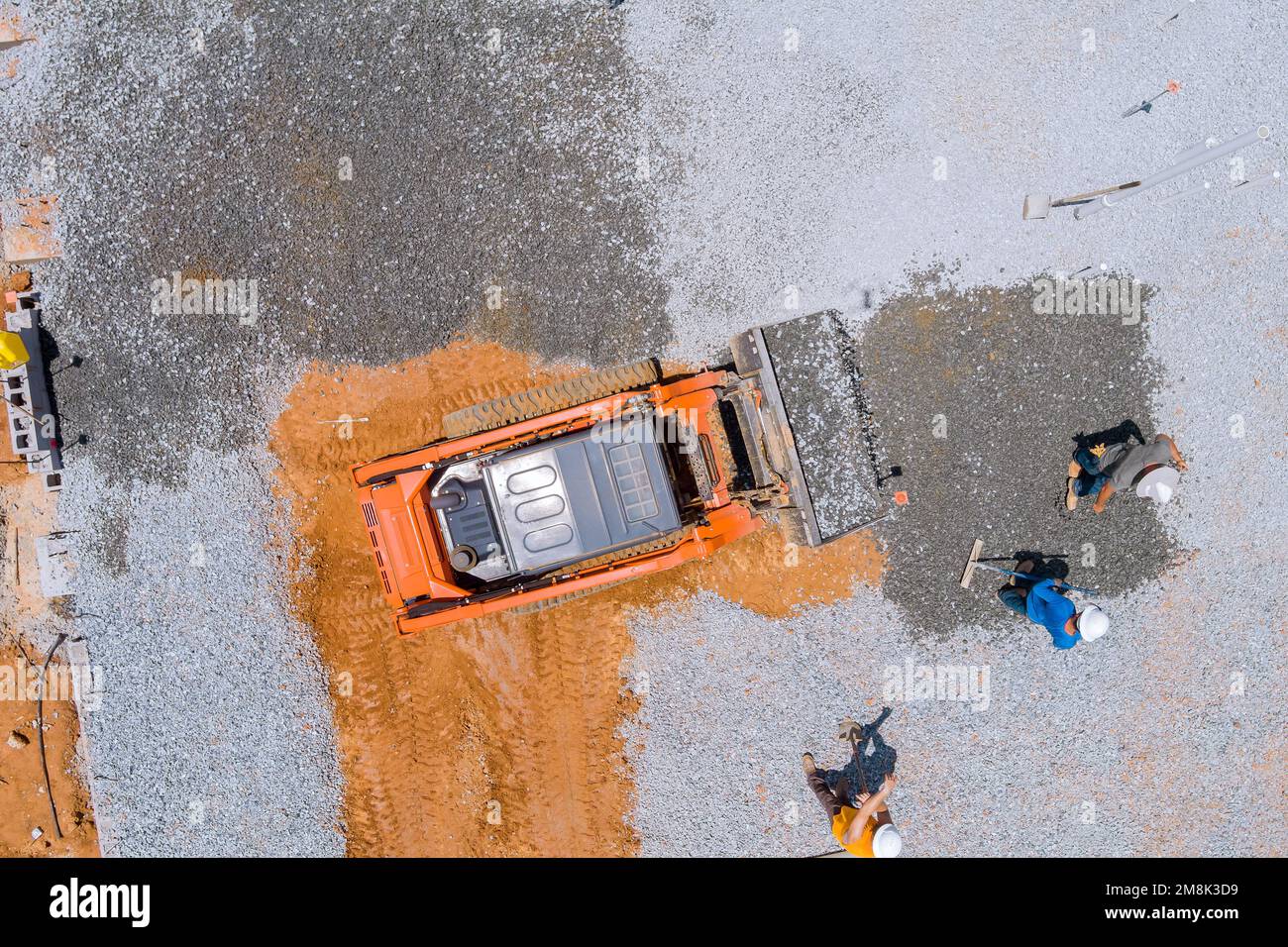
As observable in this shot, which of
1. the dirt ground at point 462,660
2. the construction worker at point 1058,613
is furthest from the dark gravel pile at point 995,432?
the dirt ground at point 462,660

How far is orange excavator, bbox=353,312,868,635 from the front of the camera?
16.0ft

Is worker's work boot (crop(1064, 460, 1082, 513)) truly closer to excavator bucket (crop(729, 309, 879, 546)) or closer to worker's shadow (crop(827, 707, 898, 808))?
excavator bucket (crop(729, 309, 879, 546))

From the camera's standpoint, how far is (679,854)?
6121 millimetres

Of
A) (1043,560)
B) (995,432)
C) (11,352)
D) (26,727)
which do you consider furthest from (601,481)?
(26,727)

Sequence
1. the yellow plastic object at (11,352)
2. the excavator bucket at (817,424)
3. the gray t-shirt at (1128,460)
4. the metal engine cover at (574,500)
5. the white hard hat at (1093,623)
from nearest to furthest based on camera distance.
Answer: the metal engine cover at (574,500), the white hard hat at (1093,623), the gray t-shirt at (1128,460), the yellow plastic object at (11,352), the excavator bucket at (817,424)

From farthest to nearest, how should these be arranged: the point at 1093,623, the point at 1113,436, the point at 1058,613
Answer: the point at 1113,436
the point at 1058,613
the point at 1093,623

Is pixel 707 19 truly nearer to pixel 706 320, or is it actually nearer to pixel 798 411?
pixel 706 320

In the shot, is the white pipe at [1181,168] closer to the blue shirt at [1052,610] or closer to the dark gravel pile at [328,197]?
the blue shirt at [1052,610]

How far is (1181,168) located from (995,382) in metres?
1.99

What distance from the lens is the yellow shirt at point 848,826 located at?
5496 millimetres

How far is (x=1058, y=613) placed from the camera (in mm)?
5195

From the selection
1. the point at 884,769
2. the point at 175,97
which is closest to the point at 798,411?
the point at 884,769

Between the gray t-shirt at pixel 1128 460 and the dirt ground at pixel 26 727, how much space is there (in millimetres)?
9400

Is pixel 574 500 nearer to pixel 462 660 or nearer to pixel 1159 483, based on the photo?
pixel 462 660
